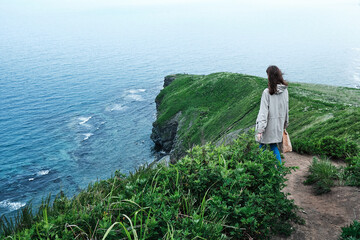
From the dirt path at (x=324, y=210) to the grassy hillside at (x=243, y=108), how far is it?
3.58 m

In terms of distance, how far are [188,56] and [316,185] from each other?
117 m

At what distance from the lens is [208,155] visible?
275 inches

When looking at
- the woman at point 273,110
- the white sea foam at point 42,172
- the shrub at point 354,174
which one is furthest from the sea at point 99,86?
the shrub at point 354,174

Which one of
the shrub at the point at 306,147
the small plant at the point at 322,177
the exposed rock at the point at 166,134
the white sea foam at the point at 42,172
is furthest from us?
the exposed rock at the point at 166,134

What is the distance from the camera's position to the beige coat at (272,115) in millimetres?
8961

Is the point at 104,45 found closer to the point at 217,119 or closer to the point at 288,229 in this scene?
the point at 217,119

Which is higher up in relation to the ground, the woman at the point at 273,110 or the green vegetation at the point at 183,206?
the woman at the point at 273,110

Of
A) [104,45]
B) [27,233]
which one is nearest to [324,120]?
[27,233]

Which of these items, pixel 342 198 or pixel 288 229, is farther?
pixel 342 198

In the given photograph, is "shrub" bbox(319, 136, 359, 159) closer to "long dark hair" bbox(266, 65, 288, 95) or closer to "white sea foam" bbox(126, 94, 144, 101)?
"long dark hair" bbox(266, 65, 288, 95)

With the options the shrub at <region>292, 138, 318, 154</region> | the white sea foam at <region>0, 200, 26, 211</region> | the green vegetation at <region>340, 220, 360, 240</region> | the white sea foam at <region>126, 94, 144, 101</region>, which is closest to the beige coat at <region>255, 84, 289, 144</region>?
the green vegetation at <region>340, 220, 360, 240</region>

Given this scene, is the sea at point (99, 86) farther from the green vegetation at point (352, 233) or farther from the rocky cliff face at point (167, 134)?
the green vegetation at point (352, 233)

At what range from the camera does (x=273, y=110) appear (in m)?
9.05

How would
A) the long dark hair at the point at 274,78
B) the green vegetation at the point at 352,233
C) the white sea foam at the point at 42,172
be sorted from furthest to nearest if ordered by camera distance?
the white sea foam at the point at 42,172 → the long dark hair at the point at 274,78 → the green vegetation at the point at 352,233
